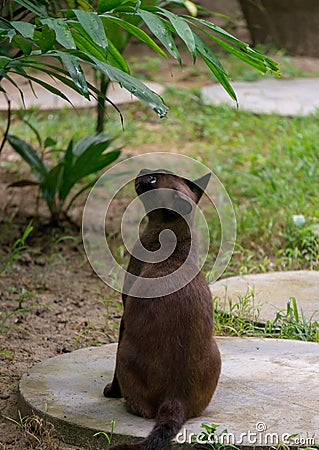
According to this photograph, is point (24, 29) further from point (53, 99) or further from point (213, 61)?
point (53, 99)

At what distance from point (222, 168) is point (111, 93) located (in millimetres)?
2329

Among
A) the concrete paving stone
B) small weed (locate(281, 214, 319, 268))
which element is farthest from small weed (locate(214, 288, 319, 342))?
the concrete paving stone

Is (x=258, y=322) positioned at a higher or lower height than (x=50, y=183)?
lower

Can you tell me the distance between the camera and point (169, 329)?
239cm

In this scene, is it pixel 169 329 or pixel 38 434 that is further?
pixel 38 434

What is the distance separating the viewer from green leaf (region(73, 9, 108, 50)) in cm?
223

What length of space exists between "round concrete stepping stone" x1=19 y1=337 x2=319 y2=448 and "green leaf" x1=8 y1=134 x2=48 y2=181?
1.74 meters

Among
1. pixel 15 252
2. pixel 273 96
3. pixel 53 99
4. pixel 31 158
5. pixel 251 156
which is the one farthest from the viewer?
pixel 273 96

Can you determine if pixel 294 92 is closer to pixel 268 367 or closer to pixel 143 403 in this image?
pixel 268 367

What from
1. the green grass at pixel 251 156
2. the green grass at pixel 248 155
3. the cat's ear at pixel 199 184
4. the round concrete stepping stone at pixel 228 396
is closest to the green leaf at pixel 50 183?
the green grass at pixel 248 155

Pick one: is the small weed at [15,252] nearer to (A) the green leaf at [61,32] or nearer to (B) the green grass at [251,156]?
(B) the green grass at [251,156]

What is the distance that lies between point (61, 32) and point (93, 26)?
0.10 meters

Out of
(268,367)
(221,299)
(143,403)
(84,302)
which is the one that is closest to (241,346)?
(268,367)

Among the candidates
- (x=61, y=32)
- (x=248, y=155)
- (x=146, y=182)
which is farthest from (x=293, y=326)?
(x=248, y=155)
